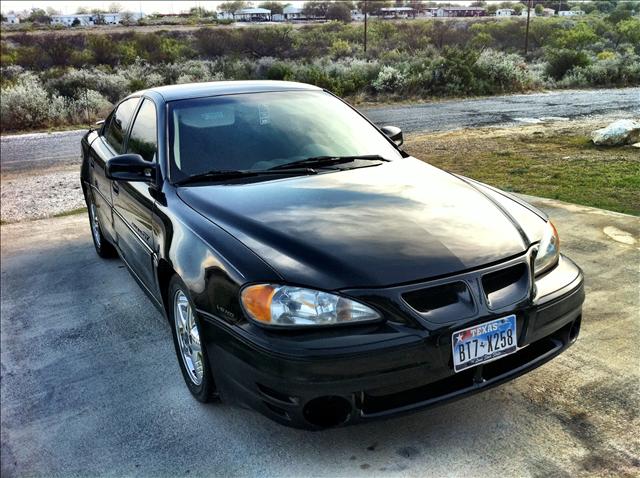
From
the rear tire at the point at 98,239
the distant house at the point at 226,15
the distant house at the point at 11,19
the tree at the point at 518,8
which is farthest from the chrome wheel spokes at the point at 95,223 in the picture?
the tree at the point at 518,8

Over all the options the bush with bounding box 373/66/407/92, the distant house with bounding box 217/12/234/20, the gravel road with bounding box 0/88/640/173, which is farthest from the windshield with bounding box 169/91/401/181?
the distant house with bounding box 217/12/234/20

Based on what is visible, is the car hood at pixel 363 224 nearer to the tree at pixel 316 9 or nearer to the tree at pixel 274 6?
the tree at pixel 274 6

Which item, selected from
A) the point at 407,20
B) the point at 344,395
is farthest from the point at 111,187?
the point at 407,20

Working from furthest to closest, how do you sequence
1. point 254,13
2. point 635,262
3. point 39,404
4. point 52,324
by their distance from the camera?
point 254,13 → point 635,262 → point 52,324 → point 39,404

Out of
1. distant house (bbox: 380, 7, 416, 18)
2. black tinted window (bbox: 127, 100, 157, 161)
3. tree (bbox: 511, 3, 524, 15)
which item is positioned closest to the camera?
black tinted window (bbox: 127, 100, 157, 161)

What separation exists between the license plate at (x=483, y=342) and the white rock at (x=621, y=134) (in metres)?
7.74

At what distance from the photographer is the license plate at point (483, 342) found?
2.26 metres

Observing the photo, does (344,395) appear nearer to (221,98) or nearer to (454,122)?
(221,98)

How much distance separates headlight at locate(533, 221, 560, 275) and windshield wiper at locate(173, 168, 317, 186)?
4.07 feet

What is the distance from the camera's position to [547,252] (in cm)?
275

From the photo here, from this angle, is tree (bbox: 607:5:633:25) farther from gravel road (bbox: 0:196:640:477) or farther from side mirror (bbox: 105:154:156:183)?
side mirror (bbox: 105:154:156:183)

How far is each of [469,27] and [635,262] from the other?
103 ft

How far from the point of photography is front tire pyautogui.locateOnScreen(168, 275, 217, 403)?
2706 millimetres

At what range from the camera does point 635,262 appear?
4.37 m
